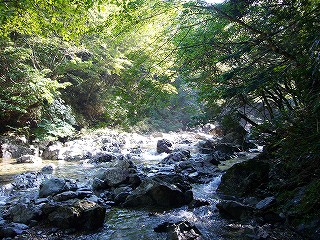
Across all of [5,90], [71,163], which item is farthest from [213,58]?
[5,90]

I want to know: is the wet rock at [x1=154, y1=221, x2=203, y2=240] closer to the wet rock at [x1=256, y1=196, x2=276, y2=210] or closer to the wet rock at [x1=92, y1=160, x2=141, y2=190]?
the wet rock at [x1=256, y1=196, x2=276, y2=210]

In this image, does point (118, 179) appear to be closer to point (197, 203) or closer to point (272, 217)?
point (197, 203)

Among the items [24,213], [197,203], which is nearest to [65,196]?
[24,213]

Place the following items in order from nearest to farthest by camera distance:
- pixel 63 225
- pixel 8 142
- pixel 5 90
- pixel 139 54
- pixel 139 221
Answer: pixel 63 225
pixel 139 221
pixel 139 54
pixel 5 90
pixel 8 142

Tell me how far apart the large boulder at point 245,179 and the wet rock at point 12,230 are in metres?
5.43

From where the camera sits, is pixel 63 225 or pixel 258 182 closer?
pixel 63 225

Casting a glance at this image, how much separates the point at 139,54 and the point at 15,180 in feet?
22.6

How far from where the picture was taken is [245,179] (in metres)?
7.70

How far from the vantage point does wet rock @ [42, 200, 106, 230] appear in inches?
210

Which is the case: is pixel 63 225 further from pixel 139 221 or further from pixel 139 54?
pixel 139 54

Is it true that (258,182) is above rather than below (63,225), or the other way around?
above

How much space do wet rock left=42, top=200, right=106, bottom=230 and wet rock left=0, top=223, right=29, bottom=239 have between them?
53 centimetres

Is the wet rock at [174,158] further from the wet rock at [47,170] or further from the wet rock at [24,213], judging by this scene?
the wet rock at [24,213]

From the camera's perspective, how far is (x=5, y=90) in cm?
1373
